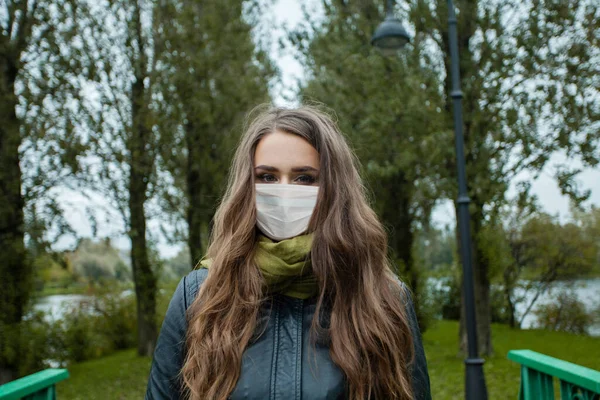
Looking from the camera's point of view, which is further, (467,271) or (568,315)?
(568,315)

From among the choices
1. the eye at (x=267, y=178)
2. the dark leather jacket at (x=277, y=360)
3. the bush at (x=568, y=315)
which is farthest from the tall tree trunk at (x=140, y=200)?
the dark leather jacket at (x=277, y=360)

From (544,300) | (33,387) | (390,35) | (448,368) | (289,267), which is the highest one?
(390,35)

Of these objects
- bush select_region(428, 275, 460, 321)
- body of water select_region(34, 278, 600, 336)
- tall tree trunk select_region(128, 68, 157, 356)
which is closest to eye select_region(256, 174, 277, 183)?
tall tree trunk select_region(128, 68, 157, 356)

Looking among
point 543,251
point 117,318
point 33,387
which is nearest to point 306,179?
point 33,387

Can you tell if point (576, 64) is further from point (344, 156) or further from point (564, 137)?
Answer: point (344, 156)

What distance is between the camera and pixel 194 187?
15.4 meters

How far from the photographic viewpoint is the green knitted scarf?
212 centimetres

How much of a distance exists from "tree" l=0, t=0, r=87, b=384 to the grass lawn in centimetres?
193

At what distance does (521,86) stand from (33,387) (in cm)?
1096

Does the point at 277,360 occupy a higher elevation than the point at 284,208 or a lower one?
lower

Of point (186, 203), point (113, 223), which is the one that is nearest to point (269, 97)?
point (186, 203)

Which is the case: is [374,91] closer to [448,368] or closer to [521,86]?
[521,86]

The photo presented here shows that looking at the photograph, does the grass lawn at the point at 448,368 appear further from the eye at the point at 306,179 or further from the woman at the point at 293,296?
the eye at the point at 306,179

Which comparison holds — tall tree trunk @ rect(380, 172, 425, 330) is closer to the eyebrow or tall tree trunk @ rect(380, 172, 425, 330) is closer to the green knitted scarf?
the eyebrow
